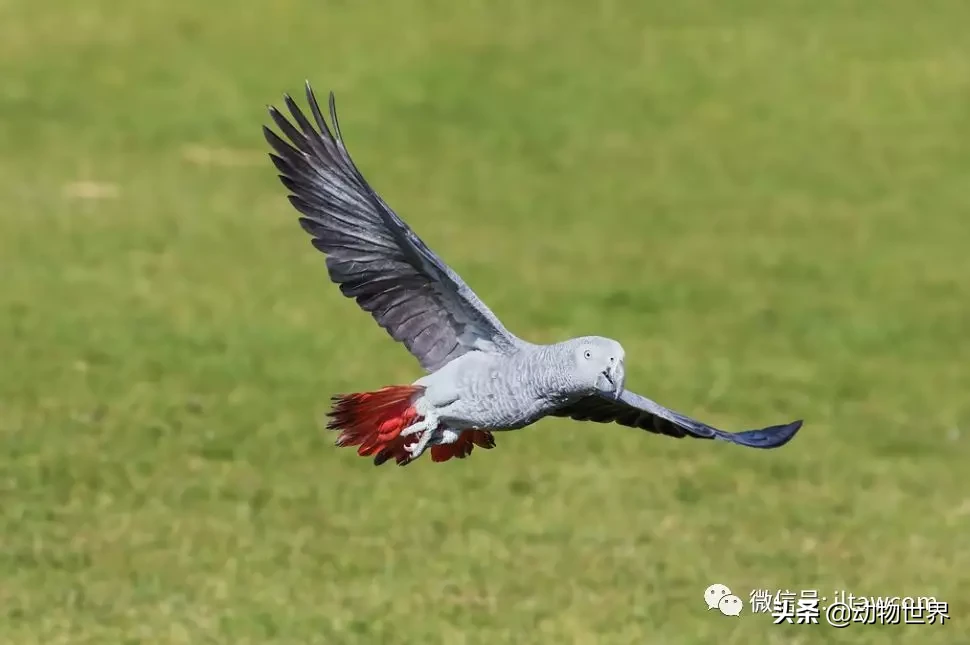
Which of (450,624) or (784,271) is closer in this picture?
(450,624)

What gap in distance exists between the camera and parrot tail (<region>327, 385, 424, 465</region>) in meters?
5.15

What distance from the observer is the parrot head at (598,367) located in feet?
15.3

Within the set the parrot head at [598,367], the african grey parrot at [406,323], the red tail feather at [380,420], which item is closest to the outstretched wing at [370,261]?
the african grey parrot at [406,323]

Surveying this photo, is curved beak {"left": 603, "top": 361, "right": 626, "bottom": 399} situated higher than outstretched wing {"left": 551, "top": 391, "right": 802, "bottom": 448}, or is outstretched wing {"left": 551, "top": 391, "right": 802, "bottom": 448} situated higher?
outstretched wing {"left": 551, "top": 391, "right": 802, "bottom": 448}

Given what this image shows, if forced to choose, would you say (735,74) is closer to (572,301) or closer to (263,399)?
(572,301)

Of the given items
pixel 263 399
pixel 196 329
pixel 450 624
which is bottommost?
pixel 450 624

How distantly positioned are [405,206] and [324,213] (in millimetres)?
11016

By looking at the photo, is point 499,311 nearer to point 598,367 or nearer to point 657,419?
point 657,419

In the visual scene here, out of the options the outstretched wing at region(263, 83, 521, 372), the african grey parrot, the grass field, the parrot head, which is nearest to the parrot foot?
the african grey parrot

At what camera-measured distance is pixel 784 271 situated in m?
14.7

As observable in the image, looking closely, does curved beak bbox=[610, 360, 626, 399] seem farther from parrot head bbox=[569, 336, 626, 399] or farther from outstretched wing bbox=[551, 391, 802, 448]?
outstretched wing bbox=[551, 391, 802, 448]

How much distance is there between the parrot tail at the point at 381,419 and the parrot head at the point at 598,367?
0.69 m

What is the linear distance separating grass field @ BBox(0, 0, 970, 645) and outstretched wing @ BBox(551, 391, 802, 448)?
140cm

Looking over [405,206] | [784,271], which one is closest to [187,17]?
[405,206]
